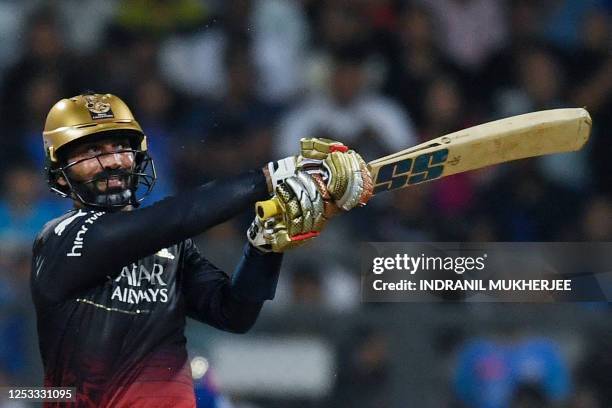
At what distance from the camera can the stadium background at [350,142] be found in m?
4.66

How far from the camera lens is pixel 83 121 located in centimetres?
299

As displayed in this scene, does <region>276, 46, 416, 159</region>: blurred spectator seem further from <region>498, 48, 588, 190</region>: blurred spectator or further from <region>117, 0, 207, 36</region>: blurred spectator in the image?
<region>117, 0, 207, 36</region>: blurred spectator

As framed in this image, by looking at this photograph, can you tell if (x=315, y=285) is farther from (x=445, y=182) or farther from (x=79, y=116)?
(x=79, y=116)

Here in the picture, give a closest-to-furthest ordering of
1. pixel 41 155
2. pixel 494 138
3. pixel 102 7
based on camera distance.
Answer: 1. pixel 494 138
2. pixel 41 155
3. pixel 102 7

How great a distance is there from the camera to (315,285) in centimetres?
485

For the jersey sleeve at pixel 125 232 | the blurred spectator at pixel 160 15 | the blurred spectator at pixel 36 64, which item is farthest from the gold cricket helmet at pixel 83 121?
the blurred spectator at pixel 160 15

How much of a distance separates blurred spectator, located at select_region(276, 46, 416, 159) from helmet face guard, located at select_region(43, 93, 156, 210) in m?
2.13

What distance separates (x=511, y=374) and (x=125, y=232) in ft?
7.62

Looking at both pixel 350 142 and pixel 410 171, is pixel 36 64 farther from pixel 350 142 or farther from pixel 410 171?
pixel 410 171

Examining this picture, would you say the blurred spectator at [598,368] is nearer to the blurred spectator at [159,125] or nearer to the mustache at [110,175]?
the blurred spectator at [159,125]

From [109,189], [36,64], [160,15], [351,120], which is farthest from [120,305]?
[160,15]

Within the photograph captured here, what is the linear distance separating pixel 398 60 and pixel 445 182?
2.28 feet

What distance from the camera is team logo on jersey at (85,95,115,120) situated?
2998 mm

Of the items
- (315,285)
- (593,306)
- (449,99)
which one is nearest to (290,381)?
(315,285)
